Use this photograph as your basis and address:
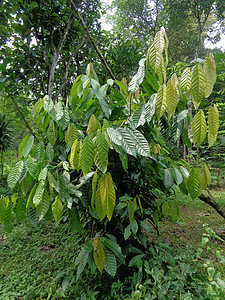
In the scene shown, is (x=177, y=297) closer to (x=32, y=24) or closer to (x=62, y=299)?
(x=62, y=299)

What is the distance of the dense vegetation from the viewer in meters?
0.55

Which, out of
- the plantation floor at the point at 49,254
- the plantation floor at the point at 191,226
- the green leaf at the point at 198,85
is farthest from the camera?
the plantation floor at the point at 191,226

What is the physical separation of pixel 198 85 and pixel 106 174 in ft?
1.13

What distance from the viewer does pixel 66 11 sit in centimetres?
194

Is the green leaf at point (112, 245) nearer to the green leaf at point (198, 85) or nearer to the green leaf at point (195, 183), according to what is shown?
the green leaf at point (195, 183)

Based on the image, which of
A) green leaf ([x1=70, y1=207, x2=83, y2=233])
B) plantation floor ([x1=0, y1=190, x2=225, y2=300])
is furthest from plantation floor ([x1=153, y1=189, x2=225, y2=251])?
green leaf ([x1=70, y1=207, x2=83, y2=233])

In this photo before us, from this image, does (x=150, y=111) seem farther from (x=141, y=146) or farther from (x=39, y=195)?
(x=39, y=195)

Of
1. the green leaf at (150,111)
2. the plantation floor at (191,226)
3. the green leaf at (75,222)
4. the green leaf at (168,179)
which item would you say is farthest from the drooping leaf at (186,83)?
the plantation floor at (191,226)

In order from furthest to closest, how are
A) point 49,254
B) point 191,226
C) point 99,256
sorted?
point 191,226 < point 49,254 < point 99,256

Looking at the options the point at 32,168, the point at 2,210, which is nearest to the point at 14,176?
the point at 32,168

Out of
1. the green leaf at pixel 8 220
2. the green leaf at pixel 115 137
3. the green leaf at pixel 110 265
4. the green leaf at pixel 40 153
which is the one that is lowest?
the green leaf at pixel 110 265

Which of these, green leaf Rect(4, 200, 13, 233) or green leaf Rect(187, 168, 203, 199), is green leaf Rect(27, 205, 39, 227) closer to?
green leaf Rect(4, 200, 13, 233)

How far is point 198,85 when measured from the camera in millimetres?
476

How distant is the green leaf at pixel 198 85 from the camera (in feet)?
1.56
